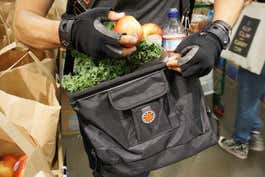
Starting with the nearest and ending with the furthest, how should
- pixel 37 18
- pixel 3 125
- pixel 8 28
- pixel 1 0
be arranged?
1. pixel 3 125
2. pixel 37 18
3. pixel 8 28
4. pixel 1 0

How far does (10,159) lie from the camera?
1102mm

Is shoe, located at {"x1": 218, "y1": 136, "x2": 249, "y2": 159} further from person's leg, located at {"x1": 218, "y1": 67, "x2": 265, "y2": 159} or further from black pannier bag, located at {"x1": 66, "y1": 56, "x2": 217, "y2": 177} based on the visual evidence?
black pannier bag, located at {"x1": 66, "y1": 56, "x2": 217, "y2": 177}

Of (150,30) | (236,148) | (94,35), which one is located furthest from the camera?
(236,148)

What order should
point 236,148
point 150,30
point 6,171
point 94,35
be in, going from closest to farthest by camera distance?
point 94,35 → point 150,30 → point 6,171 → point 236,148

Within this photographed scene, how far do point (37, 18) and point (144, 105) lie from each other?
43 cm

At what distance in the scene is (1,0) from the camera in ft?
6.34

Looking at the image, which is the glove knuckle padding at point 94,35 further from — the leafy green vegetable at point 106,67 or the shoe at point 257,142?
the shoe at point 257,142

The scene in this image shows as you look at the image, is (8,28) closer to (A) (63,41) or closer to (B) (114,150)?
(A) (63,41)

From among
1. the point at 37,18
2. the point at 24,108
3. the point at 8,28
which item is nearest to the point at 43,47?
the point at 37,18

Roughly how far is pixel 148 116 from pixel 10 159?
53 cm

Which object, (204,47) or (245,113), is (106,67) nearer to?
(204,47)

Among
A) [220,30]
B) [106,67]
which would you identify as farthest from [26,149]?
[220,30]

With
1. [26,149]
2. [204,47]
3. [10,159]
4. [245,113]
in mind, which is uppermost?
[204,47]

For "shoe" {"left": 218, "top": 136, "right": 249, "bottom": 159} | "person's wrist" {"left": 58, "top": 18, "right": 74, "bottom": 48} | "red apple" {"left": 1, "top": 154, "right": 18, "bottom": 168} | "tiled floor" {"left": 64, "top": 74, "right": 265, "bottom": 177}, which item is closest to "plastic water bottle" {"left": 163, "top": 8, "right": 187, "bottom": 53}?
"person's wrist" {"left": 58, "top": 18, "right": 74, "bottom": 48}
